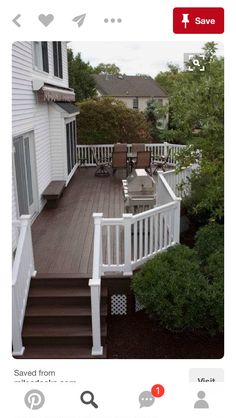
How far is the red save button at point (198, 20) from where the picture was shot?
2264 mm

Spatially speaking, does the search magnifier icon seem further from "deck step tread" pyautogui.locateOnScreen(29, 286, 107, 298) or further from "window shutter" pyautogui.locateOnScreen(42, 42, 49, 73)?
"window shutter" pyautogui.locateOnScreen(42, 42, 49, 73)

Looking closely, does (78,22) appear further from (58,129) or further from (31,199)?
(58,129)

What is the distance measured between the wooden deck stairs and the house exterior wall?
114cm

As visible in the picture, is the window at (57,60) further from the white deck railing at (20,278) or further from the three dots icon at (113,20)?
the three dots icon at (113,20)

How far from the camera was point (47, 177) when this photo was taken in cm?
832

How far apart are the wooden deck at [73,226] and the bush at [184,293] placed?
100 centimetres

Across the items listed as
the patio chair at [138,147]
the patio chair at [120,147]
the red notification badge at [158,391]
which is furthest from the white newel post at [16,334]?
the patio chair at [138,147]

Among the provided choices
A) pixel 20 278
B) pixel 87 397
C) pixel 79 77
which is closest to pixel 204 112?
pixel 20 278

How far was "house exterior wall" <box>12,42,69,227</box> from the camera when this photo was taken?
4926mm

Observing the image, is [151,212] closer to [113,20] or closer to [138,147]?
[113,20]

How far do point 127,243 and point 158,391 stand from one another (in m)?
2.36

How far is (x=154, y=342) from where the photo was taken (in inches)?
163

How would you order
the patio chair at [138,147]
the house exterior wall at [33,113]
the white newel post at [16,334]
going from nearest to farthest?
the white newel post at [16,334] < the house exterior wall at [33,113] < the patio chair at [138,147]
